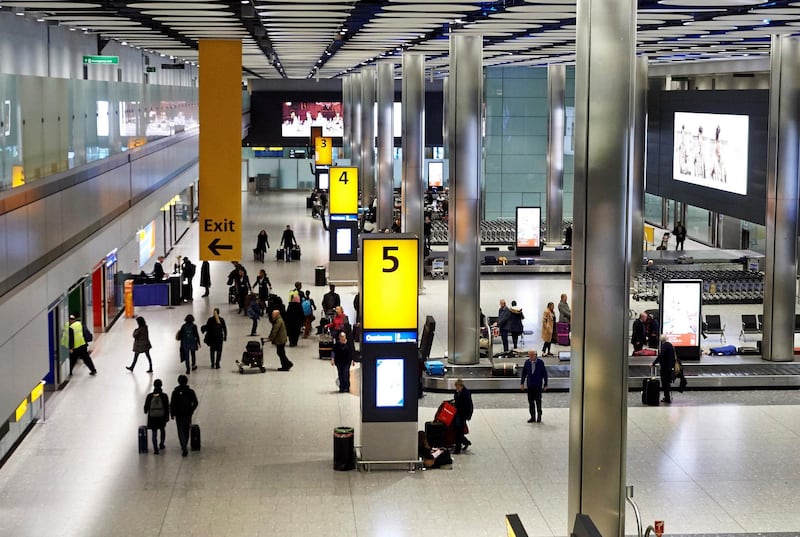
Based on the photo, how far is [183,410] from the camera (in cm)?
1925

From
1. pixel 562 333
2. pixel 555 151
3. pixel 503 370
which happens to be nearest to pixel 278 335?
pixel 503 370

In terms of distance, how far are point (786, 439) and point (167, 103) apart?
20114mm

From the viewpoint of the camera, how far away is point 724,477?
1806cm

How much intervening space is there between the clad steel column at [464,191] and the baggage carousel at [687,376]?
30.3 inches

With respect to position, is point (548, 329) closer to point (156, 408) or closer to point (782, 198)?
point (782, 198)

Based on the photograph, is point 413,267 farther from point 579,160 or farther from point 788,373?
point 788,373

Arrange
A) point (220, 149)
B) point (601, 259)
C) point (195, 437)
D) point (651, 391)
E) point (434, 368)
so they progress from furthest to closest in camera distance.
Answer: point (434, 368)
point (651, 391)
point (195, 437)
point (220, 149)
point (601, 259)

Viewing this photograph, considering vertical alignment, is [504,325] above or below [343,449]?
above

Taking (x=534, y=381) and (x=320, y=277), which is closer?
(x=534, y=381)

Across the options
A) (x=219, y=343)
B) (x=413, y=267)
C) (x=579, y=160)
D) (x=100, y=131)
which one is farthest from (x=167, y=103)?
(x=579, y=160)

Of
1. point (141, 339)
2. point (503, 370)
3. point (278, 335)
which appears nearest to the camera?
point (503, 370)

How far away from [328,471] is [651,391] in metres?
7.23

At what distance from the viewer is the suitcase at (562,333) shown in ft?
90.3

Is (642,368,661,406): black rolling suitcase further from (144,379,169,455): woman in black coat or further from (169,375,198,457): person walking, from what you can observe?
(144,379,169,455): woman in black coat
